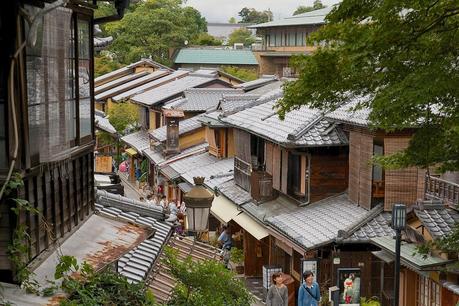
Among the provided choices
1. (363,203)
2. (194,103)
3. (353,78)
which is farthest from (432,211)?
(194,103)

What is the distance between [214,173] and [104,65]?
156 ft

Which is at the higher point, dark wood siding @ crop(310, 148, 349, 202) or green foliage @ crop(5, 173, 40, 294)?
green foliage @ crop(5, 173, 40, 294)

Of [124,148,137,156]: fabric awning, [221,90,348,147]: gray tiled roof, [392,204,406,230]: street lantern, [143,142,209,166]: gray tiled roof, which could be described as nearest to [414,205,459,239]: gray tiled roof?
[392,204,406,230]: street lantern

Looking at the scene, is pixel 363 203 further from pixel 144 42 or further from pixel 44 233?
pixel 144 42

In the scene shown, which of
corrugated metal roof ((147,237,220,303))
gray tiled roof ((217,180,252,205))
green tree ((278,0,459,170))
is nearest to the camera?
green tree ((278,0,459,170))

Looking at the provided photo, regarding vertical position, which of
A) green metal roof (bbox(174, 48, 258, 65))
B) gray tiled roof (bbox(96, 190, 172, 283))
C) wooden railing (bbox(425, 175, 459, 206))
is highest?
green metal roof (bbox(174, 48, 258, 65))

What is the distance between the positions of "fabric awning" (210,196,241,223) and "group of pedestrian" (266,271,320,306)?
37.4 ft

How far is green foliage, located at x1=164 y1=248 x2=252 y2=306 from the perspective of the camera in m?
11.4

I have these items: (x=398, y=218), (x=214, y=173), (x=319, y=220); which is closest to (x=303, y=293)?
(x=398, y=218)

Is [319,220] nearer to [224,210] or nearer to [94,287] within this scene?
[224,210]

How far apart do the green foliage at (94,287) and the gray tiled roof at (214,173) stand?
22062 millimetres

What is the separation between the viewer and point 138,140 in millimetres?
50719

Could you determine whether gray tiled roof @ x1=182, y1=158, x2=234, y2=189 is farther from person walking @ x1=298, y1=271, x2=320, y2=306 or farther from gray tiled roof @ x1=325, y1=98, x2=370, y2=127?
person walking @ x1=298, y1=271, x2=320, y2=306

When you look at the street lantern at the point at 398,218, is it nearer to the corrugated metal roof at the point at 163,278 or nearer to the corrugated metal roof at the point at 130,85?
the corrugated metal roof at the point at 163,278
